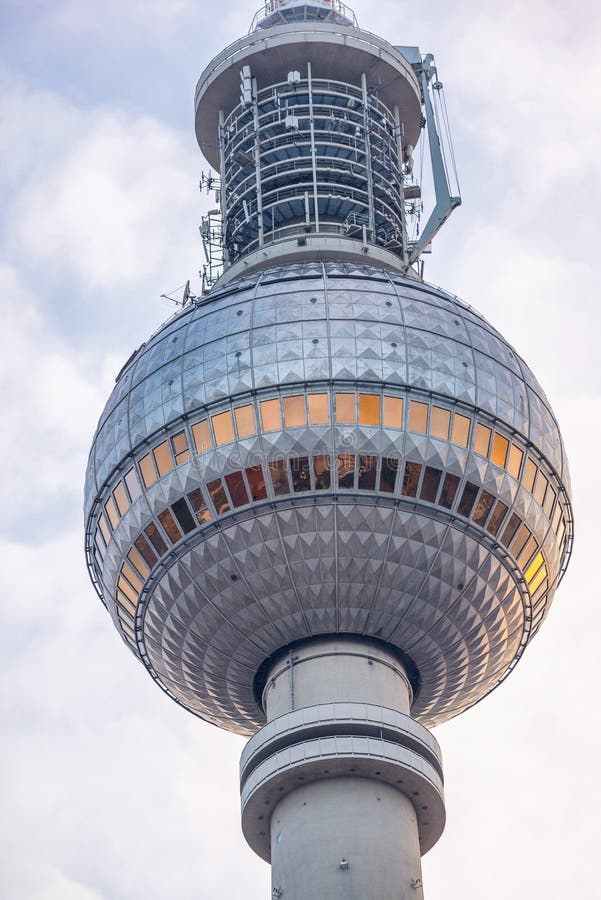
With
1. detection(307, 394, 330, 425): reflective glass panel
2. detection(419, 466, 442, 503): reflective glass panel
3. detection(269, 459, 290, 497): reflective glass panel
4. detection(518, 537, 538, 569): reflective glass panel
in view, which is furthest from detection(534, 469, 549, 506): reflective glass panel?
detection(269, 459, 290, 497): reflective glass panel

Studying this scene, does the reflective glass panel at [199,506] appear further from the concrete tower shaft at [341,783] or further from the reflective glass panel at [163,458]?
the concrete tower shaft at [341,783]

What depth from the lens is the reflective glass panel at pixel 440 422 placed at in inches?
1944

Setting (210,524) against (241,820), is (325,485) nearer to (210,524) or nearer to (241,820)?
(210,524)

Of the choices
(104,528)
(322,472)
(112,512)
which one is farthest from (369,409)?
(104,528)

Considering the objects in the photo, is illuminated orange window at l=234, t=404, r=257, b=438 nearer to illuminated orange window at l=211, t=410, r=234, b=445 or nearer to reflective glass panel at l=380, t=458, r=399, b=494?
illuminated orange window at l=211, t=410, r=234, b=445

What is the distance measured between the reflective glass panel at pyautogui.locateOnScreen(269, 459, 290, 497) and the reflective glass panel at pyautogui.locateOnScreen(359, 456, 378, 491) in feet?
9.00

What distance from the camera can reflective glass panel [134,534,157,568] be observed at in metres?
50.9

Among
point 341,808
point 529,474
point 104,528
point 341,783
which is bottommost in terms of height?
point 341,808

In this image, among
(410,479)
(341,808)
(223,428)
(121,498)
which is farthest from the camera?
(121,498)

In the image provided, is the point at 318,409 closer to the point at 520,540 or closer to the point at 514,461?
the point at 514,461

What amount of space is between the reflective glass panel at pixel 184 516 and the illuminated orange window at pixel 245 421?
346 cm

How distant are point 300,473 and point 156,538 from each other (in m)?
6.50

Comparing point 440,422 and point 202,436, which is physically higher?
point 202,436

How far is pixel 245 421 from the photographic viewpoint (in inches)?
1934
